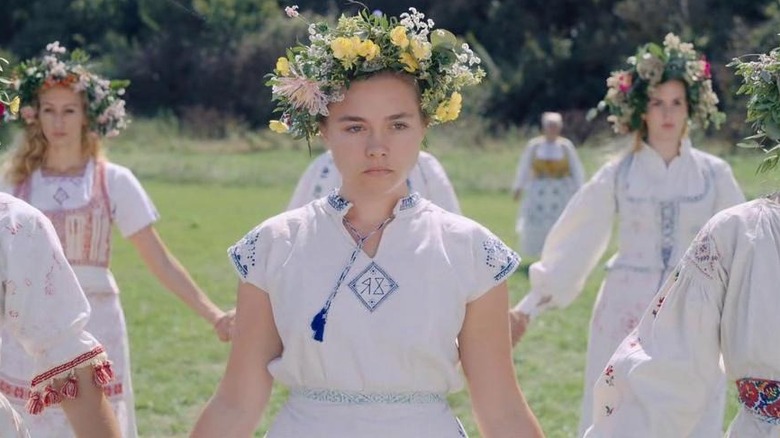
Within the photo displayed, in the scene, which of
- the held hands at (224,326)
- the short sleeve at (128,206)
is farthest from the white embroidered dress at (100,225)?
the held hands at (224,326)

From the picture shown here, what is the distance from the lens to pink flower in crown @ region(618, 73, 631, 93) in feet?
25.4

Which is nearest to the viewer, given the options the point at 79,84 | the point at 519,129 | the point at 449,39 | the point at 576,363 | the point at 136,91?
the point at 449,39

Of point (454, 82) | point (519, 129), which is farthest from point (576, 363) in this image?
point (519, 129)

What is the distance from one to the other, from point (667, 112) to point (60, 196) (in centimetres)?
296

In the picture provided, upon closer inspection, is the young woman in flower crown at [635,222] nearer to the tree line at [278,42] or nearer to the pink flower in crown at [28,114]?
the pink flower in crown at [28,114]

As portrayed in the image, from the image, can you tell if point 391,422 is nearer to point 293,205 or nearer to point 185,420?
point 293,205

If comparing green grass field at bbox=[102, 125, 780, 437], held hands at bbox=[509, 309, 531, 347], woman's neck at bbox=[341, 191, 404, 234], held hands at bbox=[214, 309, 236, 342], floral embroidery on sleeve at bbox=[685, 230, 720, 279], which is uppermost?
woman's neck at bbox=[341, 191, 404, 234]

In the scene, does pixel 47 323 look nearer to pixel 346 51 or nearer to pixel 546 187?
pixel 346 51

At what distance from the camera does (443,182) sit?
7.16 m

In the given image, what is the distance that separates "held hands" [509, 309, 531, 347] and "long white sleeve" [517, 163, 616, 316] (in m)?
0.35

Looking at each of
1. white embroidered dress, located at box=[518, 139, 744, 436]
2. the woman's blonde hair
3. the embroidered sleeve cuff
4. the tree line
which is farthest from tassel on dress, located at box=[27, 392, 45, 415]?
the tree line

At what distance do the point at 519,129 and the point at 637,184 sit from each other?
36988 millimetres

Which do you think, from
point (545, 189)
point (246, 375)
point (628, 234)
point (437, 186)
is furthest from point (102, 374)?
point (545, 189)

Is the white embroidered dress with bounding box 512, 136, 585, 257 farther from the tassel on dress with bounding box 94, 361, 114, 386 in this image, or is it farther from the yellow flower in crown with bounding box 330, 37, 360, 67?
the tassel on dress with bounding box 94, 361, 114, 386
